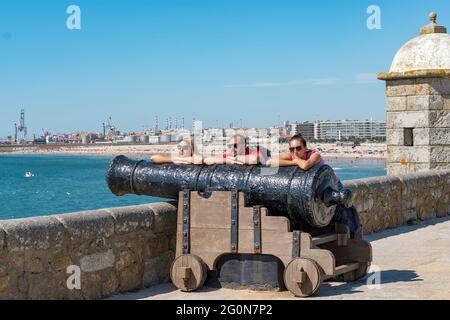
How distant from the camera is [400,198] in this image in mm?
8914

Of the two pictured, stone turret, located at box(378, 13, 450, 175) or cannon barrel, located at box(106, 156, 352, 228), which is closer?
cannon barrel, located at box(106, 156, 352, 228)

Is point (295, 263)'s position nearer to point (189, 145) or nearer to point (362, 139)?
point (189, 145)

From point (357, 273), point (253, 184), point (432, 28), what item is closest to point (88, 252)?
point (253, 184)

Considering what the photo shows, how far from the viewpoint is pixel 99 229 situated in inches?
199

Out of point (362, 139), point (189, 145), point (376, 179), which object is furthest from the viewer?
point (362, 139)

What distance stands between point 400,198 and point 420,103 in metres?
1.94

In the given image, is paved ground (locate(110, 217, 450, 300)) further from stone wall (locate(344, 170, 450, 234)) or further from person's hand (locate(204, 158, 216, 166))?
person's hand (locate(204, 158, 216, 166))

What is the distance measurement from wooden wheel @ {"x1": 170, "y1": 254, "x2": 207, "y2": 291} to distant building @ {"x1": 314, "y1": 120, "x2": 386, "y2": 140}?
152397mm

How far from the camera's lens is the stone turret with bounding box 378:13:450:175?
33.6 ft

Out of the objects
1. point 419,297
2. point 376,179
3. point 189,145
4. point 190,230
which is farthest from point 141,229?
point 376,179

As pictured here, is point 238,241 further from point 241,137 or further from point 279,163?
point 241,137

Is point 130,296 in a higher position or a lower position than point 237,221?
lower

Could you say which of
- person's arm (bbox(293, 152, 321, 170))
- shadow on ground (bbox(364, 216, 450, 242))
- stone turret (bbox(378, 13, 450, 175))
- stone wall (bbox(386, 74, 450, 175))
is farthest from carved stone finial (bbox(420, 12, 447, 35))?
person's arm (bbox(293, 152, 321, 170))
